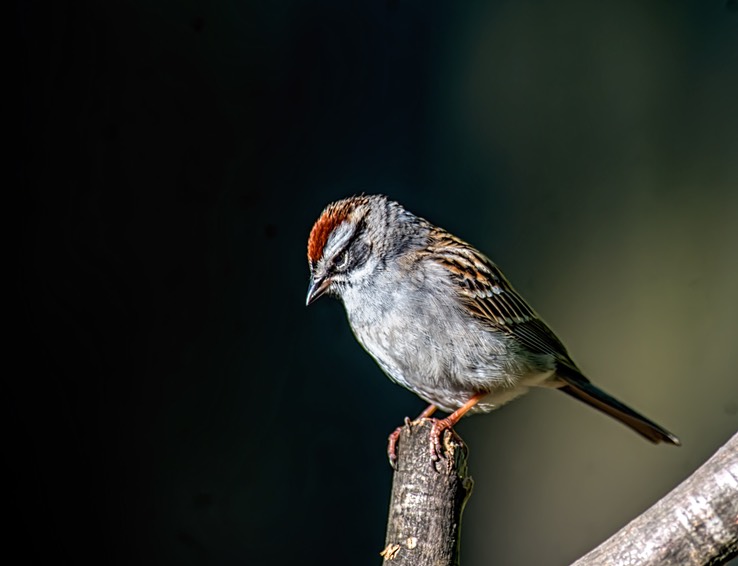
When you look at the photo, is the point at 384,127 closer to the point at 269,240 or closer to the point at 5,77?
the point at 269,240

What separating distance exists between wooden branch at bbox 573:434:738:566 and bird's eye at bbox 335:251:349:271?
1648 mm

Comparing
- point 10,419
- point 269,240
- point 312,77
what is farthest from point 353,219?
point 10,419

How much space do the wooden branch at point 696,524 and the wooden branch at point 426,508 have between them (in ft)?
1.91

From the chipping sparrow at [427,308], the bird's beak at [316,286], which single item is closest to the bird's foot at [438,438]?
the chipping sparrow at [427,308]

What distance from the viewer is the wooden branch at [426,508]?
2787mm

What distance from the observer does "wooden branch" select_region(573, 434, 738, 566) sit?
2246 mm

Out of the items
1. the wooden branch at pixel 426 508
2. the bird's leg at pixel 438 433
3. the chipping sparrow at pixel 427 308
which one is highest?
the chipping sparrow at pixel 427 308

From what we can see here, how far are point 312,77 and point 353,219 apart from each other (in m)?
1.56

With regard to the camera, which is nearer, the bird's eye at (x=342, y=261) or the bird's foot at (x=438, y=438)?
the bird's foot at (x=438, y=438)

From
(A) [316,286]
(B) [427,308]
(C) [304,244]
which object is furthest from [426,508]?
(C) [304,244]

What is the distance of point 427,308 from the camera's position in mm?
3582

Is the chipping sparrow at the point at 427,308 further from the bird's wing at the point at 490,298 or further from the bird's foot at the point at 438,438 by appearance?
the bird's foot at the point at 438,438

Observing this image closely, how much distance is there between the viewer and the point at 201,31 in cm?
472

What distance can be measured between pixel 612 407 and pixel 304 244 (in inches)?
66.9
